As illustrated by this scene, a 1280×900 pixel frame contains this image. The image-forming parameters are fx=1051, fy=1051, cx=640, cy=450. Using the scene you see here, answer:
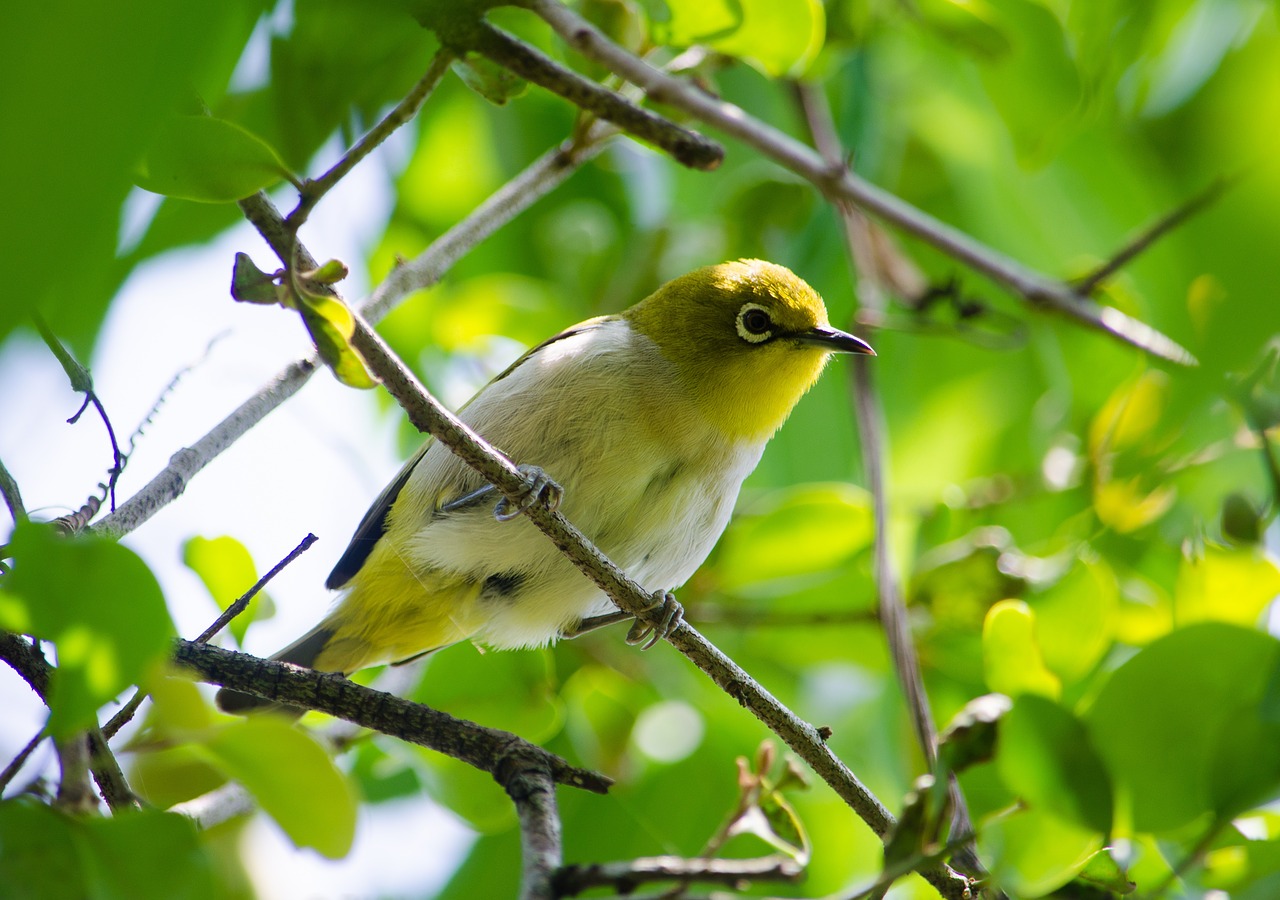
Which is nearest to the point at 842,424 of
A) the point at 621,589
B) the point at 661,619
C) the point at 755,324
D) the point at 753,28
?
the point at 755,324

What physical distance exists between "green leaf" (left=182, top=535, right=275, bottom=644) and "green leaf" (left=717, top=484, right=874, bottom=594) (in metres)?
1.70

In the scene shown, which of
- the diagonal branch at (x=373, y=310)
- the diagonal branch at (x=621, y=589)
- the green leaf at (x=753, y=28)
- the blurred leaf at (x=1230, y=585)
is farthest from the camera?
the green leaf at (x=753, y=28)

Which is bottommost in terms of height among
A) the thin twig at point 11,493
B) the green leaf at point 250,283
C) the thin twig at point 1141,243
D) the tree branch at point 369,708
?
the tree branch at point 369,708

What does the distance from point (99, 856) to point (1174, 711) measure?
1520 millimetres

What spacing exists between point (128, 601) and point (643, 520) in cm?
195

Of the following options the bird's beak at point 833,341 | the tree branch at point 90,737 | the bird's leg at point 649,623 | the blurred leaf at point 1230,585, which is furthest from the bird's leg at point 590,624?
the tree branch at point 90,737

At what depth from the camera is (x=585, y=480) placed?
3.07 metres

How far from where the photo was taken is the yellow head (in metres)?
3.41

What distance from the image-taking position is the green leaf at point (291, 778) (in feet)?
4.55

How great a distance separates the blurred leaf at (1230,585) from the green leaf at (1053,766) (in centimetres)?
94

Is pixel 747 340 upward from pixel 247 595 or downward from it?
upward

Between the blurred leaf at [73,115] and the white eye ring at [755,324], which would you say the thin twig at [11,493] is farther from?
the white eye ring at [755,324]

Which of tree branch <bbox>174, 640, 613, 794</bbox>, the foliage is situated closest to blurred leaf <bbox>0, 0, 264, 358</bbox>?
the foliage

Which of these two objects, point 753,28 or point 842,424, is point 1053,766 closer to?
point 753,28
